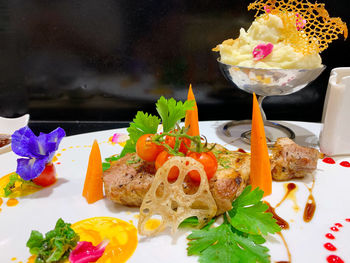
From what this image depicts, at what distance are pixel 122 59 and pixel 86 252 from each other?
2.04 metres

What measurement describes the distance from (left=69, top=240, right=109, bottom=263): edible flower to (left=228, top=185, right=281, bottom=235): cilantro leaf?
1.99 ft

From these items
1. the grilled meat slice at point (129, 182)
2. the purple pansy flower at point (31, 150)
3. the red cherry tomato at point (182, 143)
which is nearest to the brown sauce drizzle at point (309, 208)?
the red cherry tomato at point (182, 143)

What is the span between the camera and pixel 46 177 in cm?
186

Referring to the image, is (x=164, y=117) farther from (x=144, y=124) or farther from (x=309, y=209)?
(x=309, y=209)

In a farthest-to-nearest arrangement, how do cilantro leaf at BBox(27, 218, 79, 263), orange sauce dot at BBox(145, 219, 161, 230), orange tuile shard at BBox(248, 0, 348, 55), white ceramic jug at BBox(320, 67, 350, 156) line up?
orange tuile shard at BBox(248, 0, 348, 55), white ceramic jug at BBox(320, 67, 350, 156), orange sauce dot at BBox(145, 219, 161, 230), cilantro leaf at BBox(27, 218, 79, 263)

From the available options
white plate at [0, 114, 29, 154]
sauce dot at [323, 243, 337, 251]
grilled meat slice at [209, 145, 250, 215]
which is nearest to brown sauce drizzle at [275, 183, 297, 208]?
grilled meat slice at [209, 145, 250, 215]

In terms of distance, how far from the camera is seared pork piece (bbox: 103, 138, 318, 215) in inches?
63.1

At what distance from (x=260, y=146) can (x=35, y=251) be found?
1.20m

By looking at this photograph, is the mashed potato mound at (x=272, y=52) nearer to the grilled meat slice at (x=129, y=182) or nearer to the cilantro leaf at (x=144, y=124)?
the cilantro leaf at (x=144, y=124)

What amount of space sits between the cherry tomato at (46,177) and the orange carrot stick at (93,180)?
25 centimetres

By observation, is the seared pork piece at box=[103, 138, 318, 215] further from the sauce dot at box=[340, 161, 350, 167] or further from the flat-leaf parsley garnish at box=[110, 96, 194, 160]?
the sauce dot at box=[340, 161, 350, 167]

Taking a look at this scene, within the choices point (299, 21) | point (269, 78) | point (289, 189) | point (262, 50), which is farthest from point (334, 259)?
point (299, 21)

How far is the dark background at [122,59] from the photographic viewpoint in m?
2.83

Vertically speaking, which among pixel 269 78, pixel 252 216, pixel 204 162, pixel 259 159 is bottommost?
pixel 252 216
